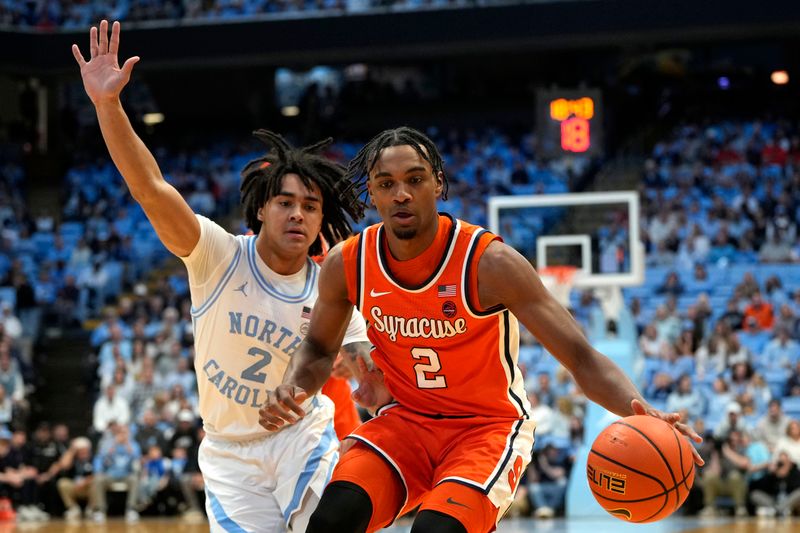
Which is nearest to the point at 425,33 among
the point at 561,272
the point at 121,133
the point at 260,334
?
the point at 561,272

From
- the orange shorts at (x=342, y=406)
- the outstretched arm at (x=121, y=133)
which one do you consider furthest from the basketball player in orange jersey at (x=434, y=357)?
Answer: the orange shorts at (x=342, y=406)

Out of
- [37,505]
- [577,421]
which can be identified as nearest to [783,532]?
[577,421]

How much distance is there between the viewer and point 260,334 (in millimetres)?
5027

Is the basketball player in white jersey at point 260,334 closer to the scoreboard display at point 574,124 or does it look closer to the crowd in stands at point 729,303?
the crowd in stands at point 729,303

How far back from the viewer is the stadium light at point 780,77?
76.1ft

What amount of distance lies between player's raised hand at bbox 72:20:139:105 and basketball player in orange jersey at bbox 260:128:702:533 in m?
0.98

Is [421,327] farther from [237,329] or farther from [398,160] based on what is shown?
[237,329]

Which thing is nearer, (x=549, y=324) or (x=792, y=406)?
(x=549, y=324)

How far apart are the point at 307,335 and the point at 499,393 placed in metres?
0.80

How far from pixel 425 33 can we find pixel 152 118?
7.84m

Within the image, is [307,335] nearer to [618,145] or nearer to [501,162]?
[501,162]

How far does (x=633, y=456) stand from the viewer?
420cm

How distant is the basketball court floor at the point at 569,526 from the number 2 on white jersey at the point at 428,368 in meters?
7.28

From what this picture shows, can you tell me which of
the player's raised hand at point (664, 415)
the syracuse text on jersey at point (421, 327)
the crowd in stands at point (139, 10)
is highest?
the crowd in stands at point (139, 10)
